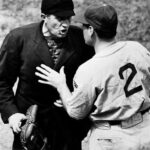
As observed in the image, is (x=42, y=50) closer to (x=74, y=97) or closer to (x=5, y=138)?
(x=74, y=97)

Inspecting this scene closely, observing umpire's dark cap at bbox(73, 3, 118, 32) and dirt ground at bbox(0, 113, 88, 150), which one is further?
dirt ground at bbox(0, 113, 88, 150)

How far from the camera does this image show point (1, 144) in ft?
20.7

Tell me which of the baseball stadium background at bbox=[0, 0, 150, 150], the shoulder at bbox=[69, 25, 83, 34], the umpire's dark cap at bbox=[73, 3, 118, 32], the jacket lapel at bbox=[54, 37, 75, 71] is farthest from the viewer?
the baseball stadium background at bbox=[0, 0, 150, 150]

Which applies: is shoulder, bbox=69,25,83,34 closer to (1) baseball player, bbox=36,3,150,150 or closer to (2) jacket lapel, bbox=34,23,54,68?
(2) jacket lapel, bbox=34,23,54,68

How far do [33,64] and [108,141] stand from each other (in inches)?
34.4

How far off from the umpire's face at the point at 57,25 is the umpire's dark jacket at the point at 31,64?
136mm

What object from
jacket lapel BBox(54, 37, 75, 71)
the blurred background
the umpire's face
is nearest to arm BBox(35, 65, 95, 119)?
jacket lapel BBox(54, 37, 75, 71)

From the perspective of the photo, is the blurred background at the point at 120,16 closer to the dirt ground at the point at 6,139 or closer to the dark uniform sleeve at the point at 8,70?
the dirt ground at the point at 6,139

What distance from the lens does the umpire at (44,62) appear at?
4262 millimetres

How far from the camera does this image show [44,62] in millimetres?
4293

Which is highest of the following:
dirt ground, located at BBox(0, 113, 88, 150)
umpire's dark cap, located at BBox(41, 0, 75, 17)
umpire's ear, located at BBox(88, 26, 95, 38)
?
umpire's dark cap, located at BBox(41, 0, 75, 17)

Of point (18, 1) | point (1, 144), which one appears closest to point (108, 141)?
point (1, 144)

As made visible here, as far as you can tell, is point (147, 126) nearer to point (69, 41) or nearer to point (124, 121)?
point (124, 121)

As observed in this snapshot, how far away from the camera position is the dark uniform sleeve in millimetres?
4262
